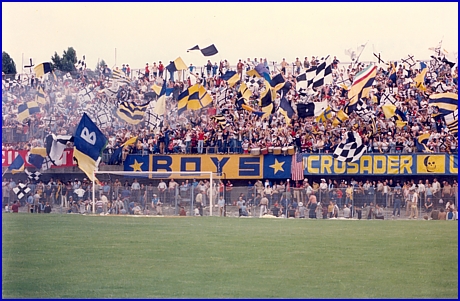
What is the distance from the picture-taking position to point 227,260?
377 inches

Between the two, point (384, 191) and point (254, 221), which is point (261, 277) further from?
point (384, 191)

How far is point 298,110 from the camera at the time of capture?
2028 cm

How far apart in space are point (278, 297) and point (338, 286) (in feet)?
2.70

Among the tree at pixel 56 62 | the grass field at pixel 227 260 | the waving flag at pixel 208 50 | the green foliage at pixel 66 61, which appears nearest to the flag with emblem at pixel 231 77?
the waving flag at pixel 208 50

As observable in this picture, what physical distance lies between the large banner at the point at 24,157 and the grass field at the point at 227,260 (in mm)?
4612

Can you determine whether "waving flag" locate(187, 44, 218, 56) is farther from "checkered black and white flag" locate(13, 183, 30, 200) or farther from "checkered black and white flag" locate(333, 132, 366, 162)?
"checkered black and white flag" locate(13, 183, 30, 200)

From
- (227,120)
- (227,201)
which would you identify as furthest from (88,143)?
(227,120)

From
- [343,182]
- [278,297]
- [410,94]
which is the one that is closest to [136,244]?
[278,297]

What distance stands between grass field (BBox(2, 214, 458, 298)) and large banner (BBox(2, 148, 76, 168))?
4612mm

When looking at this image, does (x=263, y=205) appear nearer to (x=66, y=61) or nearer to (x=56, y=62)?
(x=66, y=61)

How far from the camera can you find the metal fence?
1622 centimetres

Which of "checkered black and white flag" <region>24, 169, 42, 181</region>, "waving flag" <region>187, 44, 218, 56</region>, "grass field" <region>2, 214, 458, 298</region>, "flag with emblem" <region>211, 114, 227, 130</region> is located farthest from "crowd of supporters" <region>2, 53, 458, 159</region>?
"grass field" <region>2, 214, 458, 298</region>

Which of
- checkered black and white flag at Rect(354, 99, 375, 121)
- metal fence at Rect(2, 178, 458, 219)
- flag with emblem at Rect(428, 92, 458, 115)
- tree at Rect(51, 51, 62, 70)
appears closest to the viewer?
metal fence at Rect(2, 178, 458, 219)

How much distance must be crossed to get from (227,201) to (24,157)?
574 centimetres
